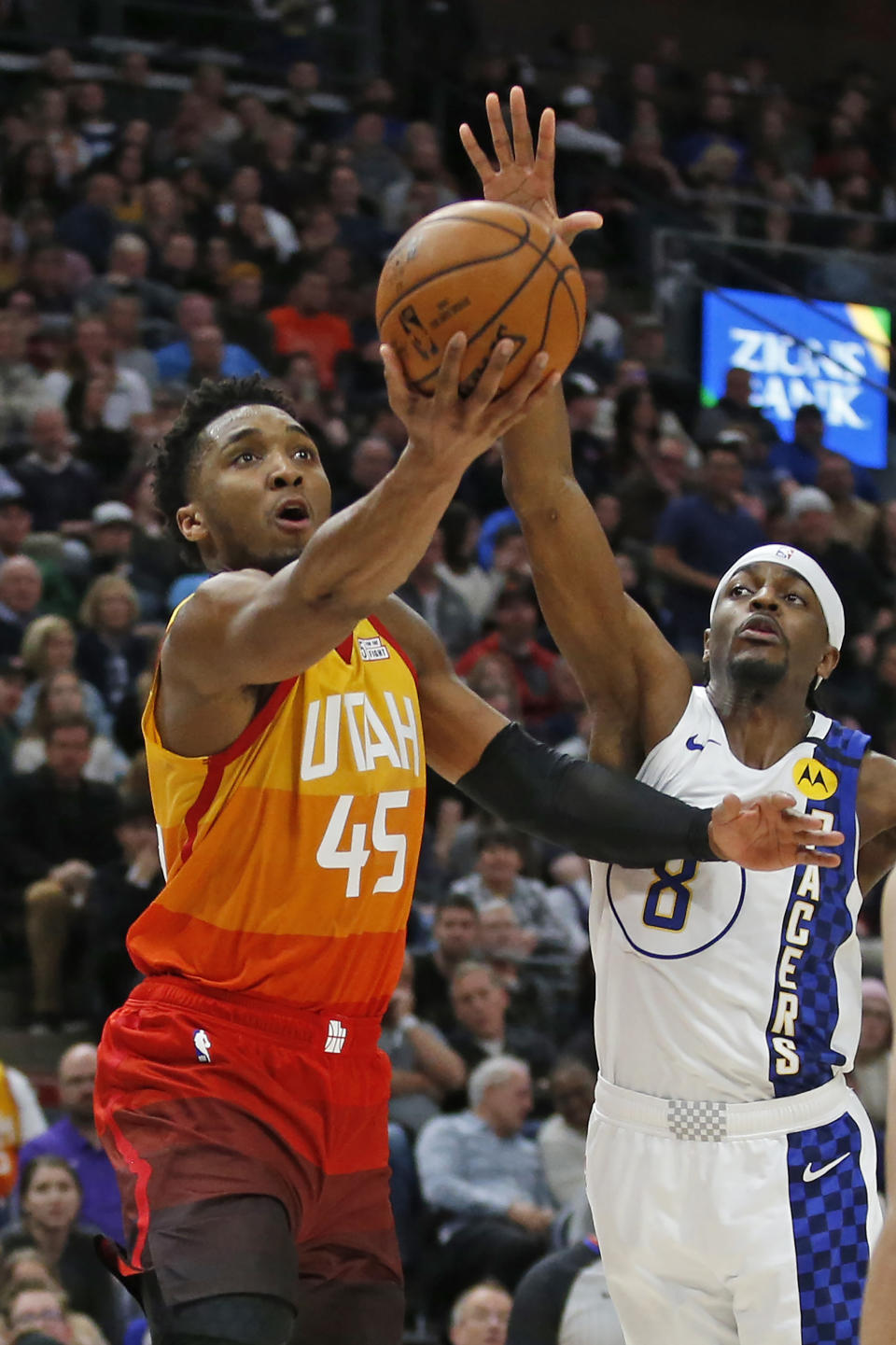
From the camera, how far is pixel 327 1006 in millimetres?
3768

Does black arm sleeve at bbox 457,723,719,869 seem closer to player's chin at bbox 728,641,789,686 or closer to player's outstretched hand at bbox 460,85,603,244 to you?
player's chin at bbox 728,641,789,686

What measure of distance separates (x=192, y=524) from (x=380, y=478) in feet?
20.5

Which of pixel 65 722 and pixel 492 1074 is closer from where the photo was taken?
pixel 492 1074

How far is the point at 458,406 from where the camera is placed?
10.2ft

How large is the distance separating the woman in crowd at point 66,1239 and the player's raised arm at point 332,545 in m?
3.42

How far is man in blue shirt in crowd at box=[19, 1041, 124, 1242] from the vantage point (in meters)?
6.98

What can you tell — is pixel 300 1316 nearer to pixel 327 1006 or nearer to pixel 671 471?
pixel 327 1006

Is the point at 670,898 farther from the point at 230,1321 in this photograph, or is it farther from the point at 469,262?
the point at 469,262

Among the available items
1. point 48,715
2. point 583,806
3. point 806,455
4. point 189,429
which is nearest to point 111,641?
point 48,715

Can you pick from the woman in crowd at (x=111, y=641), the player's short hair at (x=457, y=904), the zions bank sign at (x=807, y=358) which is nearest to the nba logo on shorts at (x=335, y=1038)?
the player's short hair at (x=457, y=904)

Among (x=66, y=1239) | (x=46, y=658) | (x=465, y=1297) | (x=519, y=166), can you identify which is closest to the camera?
(x=519, y=166)

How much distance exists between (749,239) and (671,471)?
11.8ft

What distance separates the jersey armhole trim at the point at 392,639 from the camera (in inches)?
161

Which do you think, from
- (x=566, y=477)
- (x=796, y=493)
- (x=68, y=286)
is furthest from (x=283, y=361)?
(x=566, y=477)
